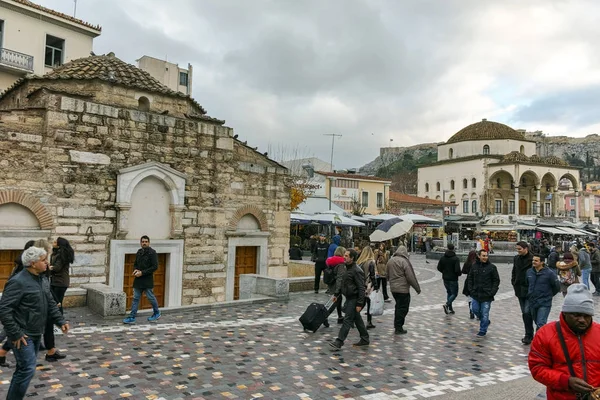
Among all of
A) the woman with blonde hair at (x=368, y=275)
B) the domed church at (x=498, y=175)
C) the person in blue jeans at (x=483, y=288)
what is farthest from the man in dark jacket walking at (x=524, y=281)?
the domed church at (x=498, y=175)

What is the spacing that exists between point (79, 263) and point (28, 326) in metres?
6.88

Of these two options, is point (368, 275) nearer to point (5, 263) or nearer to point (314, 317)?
point (314, 317)

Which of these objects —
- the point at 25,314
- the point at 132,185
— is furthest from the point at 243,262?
the point at 25,314

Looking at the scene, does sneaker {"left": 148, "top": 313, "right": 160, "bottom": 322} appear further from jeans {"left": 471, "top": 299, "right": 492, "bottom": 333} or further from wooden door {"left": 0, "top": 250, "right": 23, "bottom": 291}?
jeans {"left": 471, "top": 299, "right": 492, "bottom": 333}

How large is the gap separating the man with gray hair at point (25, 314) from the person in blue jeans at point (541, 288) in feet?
23.9

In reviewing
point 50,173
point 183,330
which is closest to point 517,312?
point 183,330

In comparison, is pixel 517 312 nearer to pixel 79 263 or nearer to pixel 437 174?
pixel 79 263

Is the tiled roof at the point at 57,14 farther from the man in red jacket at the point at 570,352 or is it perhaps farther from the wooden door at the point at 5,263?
the man in red jacket at the point at 570,352

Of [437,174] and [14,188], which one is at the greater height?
[437,174]

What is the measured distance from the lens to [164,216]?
41.0 feet

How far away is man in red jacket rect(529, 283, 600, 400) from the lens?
121 inches

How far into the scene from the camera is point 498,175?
5512 cm

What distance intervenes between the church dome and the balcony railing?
51.2 metres

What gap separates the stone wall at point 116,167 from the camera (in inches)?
411
